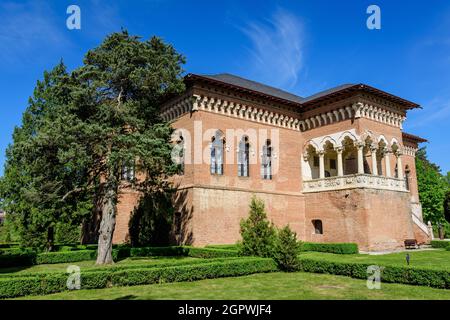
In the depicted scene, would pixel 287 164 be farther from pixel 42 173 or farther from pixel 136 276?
pixel 136 276

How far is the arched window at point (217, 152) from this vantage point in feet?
75.6

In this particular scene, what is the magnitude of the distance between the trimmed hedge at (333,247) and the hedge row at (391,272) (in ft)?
27.8

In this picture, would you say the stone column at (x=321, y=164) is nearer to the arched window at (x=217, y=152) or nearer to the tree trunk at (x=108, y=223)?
the arched window at (x=217, y=152)

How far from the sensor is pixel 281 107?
1052 inches

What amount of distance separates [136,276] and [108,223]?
22.5ft

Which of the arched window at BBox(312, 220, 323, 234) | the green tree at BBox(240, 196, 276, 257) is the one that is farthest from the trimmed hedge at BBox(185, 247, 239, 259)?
the arched window at BBox(312, 220, 323, 234)

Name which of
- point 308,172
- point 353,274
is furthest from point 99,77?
point 308,172

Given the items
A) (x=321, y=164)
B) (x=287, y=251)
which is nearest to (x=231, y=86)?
(x=321, y=164)

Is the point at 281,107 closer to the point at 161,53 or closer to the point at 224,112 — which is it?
the point at 224,112

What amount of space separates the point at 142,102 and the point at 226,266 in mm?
9815

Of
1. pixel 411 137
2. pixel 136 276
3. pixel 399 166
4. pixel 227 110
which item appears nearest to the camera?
pixel 136 276

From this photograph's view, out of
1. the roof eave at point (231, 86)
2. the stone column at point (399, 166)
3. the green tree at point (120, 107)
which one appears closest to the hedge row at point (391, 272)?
the green tree at point (120, 107)

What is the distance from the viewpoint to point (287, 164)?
26.7m

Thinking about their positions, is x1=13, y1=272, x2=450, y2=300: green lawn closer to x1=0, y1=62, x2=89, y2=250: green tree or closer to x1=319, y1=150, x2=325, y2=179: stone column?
x1=0, y1=62, x2=89, y2=250: green tree
